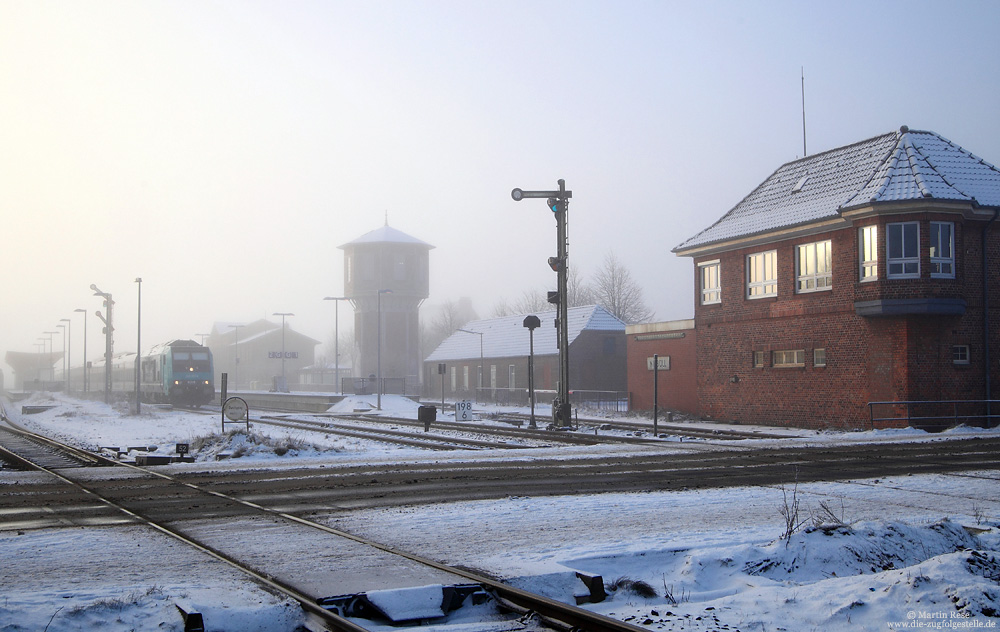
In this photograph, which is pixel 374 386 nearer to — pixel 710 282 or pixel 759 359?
pixel 710 282

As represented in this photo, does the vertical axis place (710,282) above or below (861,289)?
above

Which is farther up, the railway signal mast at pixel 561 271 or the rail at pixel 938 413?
the railway signal mast at pixel 561 271

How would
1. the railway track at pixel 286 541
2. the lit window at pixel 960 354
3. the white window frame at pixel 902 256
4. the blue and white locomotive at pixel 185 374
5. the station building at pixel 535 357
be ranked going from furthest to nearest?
the station building at pixel 535 357 → the blue and white locomotive at pixel 185 374 → the lit window at pixel 960 354 → the white window frame at pixel 902 256 → the railway track at pixel 286 541

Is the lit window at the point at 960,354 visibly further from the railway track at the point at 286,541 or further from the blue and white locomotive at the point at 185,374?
the blue and white locomotive at the point at 185,374

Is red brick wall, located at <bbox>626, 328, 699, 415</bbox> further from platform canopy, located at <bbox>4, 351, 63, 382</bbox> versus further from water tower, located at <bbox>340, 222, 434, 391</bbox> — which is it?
platform canopy, located at <bbox>4, 351, 63, 382</bbox>

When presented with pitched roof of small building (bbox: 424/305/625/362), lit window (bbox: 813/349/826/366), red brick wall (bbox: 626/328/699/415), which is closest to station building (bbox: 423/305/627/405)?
pitched roof of small building (bbox: 424/305/625/362)

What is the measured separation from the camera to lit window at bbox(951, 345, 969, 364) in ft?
88.0

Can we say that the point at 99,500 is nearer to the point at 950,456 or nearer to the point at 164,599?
the point at 164,599

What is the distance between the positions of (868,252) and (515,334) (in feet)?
120

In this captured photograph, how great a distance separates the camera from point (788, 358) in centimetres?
3023

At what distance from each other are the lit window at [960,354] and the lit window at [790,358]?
440cm

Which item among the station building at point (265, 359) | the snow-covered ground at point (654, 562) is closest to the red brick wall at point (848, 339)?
the snow-covered ground at point (654, 562)

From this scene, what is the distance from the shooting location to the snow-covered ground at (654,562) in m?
5.84

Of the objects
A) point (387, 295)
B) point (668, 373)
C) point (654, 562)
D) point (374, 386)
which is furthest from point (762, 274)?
Answer: point (387, 295)
